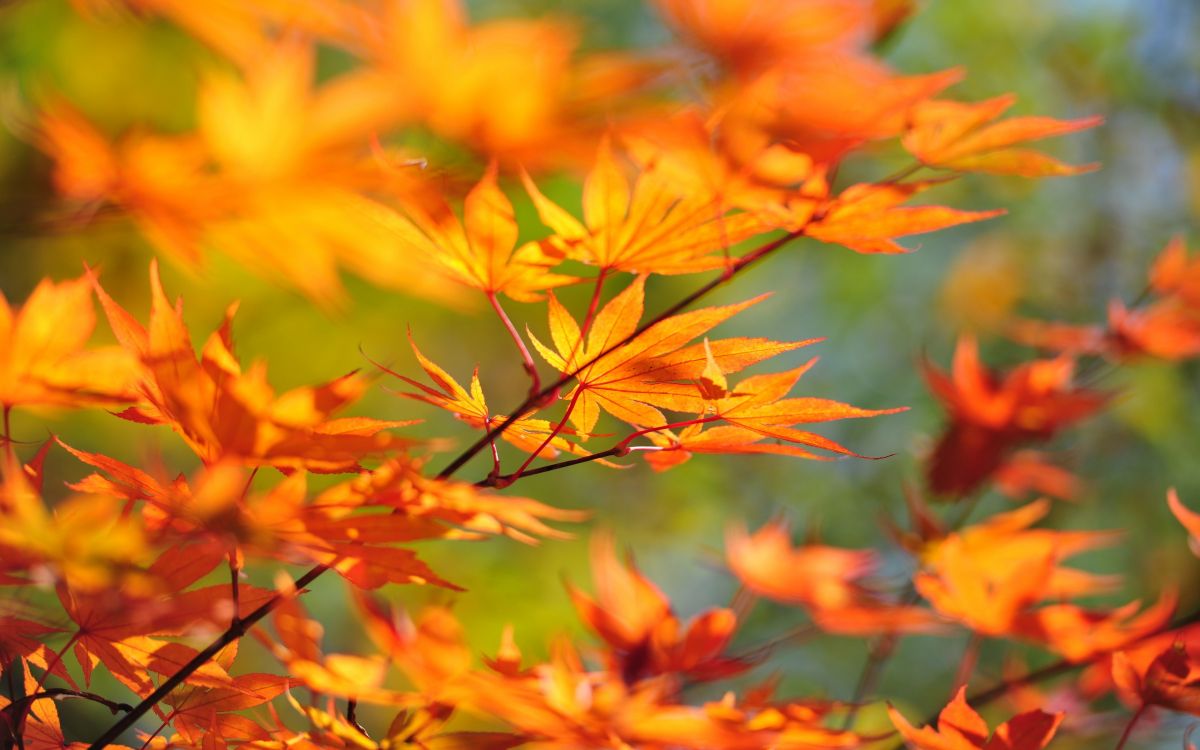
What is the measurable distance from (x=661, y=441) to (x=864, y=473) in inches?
64.8

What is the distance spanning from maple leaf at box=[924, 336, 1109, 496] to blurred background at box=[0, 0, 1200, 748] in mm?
598

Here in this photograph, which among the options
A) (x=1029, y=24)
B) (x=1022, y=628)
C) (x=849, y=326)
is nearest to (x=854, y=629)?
(x=1022, y=628)

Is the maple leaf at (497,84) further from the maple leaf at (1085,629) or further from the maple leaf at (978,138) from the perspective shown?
the maple leaf at (1085,629)

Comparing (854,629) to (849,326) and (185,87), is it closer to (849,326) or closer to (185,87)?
(185,87)

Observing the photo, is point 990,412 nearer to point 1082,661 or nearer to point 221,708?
point 1082,661

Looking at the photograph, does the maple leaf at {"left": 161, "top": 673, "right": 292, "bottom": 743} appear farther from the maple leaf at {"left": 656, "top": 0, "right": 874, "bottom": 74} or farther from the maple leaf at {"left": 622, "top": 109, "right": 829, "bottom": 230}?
the maple leaf at {"left": 656, "top": 0, "right": 874, "bottom": 74}

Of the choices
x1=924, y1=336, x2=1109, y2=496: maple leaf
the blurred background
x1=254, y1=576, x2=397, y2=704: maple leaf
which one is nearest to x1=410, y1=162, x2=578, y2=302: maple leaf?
x1=254, y1=576, x2=397, y2=704: maple leaf

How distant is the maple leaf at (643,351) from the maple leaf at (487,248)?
0.02 meters

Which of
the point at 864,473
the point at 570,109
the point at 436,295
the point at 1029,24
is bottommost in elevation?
the point at 864,473

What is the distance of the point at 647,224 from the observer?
31cm

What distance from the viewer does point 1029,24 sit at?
2.23 metres

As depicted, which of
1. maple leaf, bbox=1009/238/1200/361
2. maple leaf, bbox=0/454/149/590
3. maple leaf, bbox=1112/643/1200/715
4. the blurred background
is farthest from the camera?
the blurred background

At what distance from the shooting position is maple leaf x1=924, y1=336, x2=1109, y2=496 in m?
0.62

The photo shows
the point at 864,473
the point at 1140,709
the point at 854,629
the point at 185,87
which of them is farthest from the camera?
the point at 864,473
